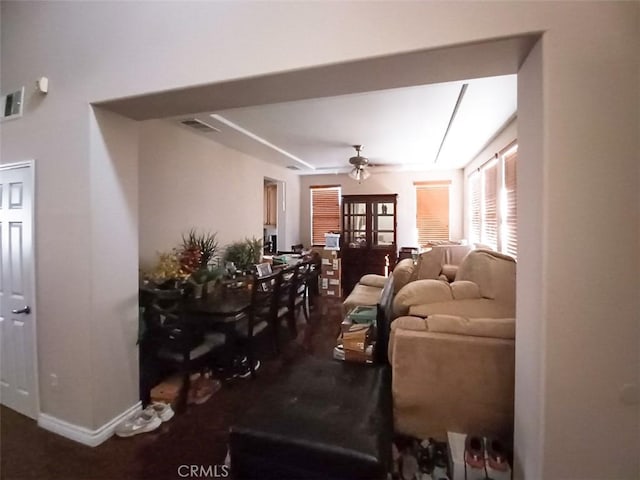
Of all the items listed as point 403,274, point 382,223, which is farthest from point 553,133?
point 382,223

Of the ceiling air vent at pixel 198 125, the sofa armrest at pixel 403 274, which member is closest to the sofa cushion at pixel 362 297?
the sofa armrest at pixel 403 274

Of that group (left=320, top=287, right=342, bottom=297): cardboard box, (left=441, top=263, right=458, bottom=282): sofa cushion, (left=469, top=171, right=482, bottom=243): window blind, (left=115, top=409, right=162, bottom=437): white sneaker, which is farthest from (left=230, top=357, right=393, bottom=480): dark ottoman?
(left=320, top=287, right=342, bottom=297): cardboard box

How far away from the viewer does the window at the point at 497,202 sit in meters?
3.14

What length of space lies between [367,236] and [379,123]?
113 inches

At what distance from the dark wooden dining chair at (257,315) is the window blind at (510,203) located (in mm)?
2521

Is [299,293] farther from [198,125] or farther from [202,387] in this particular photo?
[198,125]

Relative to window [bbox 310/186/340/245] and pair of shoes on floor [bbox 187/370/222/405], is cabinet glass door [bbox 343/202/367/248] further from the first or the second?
pair of shoes on floor [bbox 187/370/222/405]

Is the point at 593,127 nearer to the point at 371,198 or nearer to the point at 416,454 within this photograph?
the point at 416,454

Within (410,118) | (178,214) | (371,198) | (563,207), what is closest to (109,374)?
(178,214)

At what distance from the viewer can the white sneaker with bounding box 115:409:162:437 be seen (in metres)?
2.08

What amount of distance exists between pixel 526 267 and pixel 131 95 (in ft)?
7.84

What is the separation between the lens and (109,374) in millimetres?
2104

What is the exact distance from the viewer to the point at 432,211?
6.05 metres

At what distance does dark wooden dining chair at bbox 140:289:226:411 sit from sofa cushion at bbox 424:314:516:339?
6.00ft
